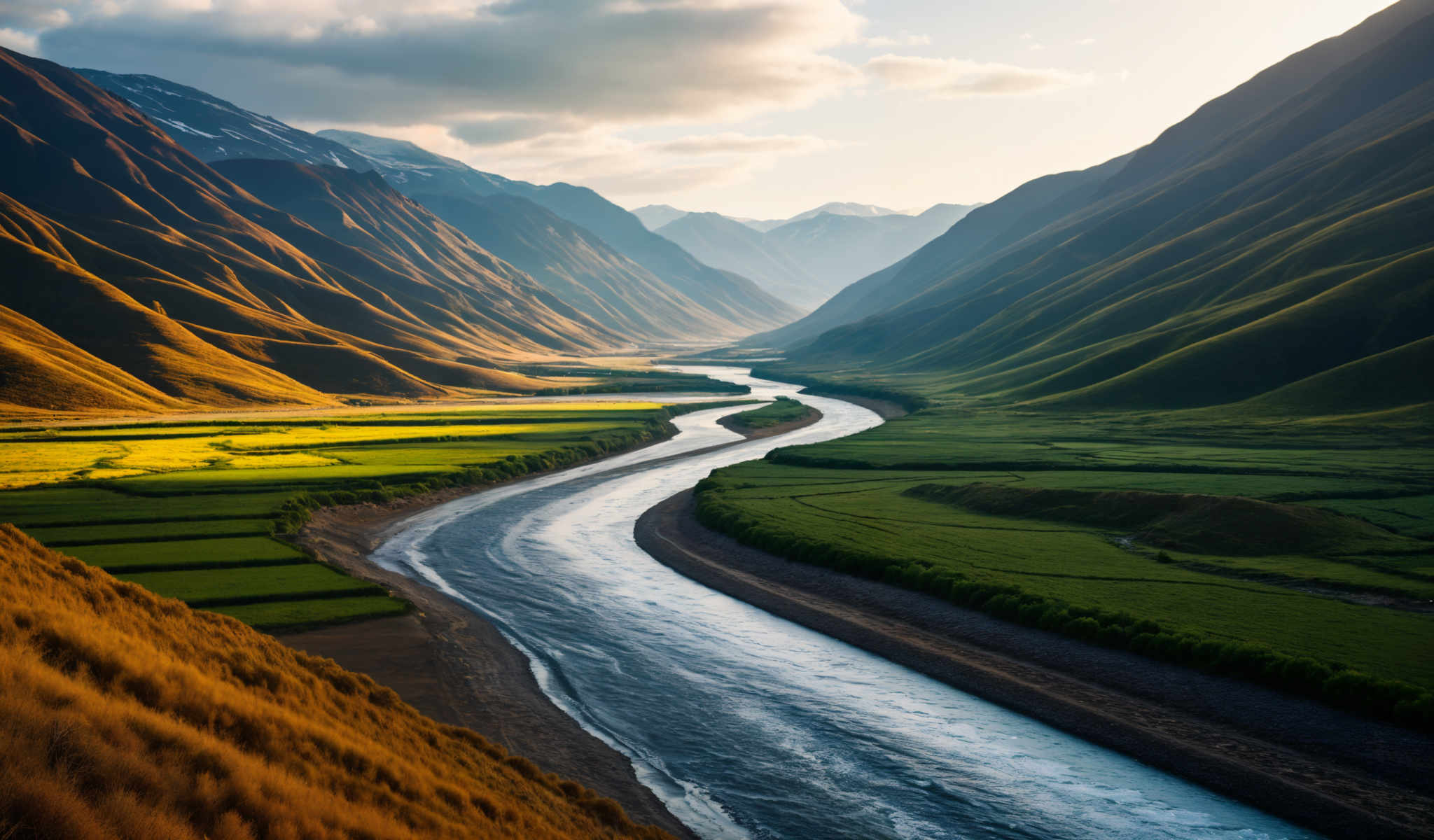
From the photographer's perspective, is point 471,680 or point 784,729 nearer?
point 784,729

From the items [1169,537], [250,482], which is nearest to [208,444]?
[250,482]

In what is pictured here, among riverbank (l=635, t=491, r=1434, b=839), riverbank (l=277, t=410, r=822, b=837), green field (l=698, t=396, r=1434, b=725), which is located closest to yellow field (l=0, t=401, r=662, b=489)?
riverbank (l=277, t=410, r=822, b=837)

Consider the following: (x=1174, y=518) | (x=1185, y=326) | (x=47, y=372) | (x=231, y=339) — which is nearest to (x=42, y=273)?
(x=231, y=339)

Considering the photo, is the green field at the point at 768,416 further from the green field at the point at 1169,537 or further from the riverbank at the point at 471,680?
the riverbank at the point at 471,680

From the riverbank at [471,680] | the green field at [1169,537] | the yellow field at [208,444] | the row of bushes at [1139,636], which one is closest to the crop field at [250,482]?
the yellow field at [208,444]

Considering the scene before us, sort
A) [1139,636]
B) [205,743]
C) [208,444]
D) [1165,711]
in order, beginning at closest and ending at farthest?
1. [205,743]
2. [1165,711]
3. [1139,636]
4. [208,444]

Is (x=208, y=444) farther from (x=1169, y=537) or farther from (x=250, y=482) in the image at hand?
(x=1169, y=537)

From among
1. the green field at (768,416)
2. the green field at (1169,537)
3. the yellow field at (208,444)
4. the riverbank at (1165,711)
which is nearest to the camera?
the riverbank at (1165,711)
